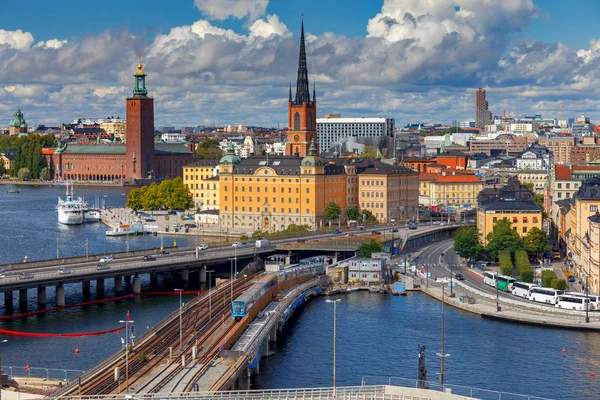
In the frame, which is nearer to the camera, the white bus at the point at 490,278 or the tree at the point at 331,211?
the white bus at the point at 490,278

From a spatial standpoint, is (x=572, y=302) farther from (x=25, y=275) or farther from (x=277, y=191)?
(x=277, y=191)

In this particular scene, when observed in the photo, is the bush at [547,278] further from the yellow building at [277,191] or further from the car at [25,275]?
the yellow building at [277,191]

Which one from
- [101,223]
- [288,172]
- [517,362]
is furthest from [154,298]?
[101,223]

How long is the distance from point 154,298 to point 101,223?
48.2 metres

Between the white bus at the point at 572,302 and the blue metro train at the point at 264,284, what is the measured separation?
44.2 ft

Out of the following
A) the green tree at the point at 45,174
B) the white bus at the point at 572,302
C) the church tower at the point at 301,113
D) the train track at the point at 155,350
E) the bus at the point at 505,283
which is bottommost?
the train track at the point at 155,350

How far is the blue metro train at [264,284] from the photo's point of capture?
44.1 meters

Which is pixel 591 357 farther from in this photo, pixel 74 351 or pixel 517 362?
pixel 74 351

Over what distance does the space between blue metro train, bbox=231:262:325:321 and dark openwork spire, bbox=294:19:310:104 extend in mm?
40243

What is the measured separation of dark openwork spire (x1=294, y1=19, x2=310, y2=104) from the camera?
101 m

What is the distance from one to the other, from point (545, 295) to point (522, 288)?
7.76ft

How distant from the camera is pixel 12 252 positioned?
2911 inches

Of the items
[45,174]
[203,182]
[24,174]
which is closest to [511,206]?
[203,182]

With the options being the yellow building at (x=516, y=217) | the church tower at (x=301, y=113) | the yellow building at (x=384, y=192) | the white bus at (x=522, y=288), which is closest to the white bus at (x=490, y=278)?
the white bus at (x=522, y=288)
